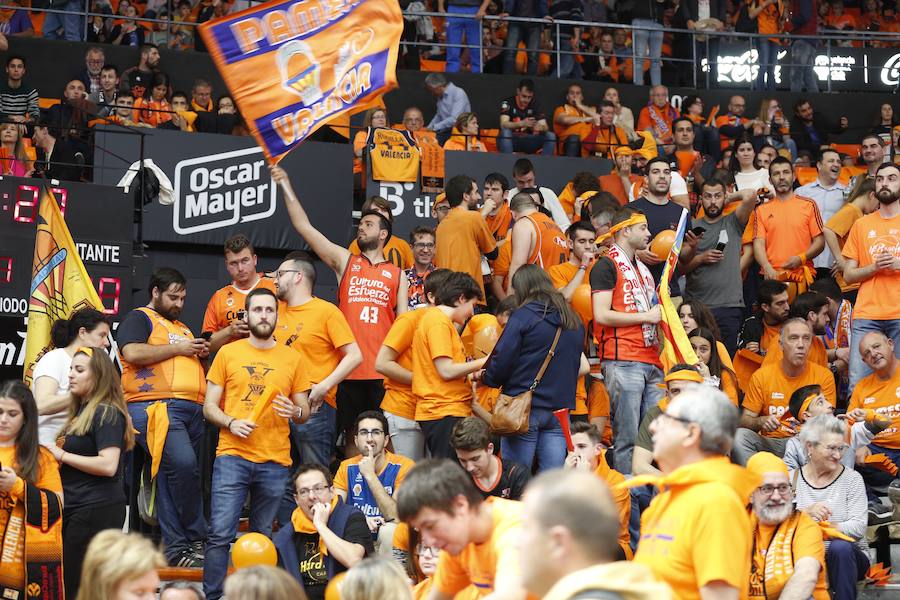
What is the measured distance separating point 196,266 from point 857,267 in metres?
6.47

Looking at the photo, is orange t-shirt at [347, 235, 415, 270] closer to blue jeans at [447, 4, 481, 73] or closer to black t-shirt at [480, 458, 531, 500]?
black t-shirt at [480, 458, 531, 500]

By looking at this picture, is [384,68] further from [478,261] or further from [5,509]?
[5,509]

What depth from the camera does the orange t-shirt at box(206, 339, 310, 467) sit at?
8.42 meters

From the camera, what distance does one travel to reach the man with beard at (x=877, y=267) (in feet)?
34.1

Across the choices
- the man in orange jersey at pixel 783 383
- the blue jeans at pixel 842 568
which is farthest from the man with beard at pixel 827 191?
the blue jeans at pixel 842 568

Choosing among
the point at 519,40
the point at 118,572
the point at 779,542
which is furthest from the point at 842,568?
the point at 519,40

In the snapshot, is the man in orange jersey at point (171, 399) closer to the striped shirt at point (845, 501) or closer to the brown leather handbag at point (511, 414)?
the brown leather handbag at point (511, 414)

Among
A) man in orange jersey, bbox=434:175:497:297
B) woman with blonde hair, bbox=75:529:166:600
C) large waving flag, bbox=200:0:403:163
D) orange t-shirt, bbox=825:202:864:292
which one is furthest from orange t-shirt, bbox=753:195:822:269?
woman with blonde hair, bbox=75:529:166:600

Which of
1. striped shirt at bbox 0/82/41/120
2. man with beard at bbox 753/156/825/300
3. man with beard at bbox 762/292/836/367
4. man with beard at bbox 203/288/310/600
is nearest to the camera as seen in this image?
man with beard at bbox 203/288/310/600

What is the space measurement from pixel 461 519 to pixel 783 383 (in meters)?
6.13

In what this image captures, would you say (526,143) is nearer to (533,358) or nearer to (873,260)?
(873,260)

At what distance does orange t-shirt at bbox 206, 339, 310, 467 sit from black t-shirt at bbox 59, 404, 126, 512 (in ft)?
3.31

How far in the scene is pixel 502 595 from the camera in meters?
4.38

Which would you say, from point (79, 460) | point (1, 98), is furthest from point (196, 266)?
point (79, 460)
